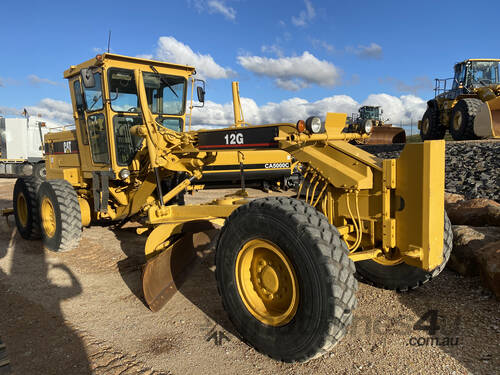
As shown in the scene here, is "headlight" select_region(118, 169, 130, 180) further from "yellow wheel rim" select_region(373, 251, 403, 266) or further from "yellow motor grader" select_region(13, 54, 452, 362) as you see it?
"yellow wheel rim" select_region(373, 251, 403, 266)

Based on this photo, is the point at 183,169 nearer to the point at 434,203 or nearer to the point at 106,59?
→ the point at 106,59

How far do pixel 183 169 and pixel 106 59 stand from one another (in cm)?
206

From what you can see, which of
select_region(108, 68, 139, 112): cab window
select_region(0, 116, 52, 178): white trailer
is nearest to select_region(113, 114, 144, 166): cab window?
select_region(108, 68, 139, 112): cab window

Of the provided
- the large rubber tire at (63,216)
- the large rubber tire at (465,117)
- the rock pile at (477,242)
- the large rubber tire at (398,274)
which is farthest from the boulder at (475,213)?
the large rubber tire at (465,117)

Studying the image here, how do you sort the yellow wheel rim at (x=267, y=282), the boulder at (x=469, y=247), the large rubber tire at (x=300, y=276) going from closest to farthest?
the large rubber tire at (x=300, y=276) → the yellow wheel rim at (x=267, y=282) → the boulder at (x=469, y=247)

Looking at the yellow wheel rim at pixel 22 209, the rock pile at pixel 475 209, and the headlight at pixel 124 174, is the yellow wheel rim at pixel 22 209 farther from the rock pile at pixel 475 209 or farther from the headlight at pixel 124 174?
the rock pile at pixel 475 209

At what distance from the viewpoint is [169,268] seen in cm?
405

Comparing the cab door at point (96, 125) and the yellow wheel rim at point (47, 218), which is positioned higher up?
the cab door at point (96, 125)

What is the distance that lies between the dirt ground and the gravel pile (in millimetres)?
4443

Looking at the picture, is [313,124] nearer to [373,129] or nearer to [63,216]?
[63,216]

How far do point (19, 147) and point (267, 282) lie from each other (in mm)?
20641

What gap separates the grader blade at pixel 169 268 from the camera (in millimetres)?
3671

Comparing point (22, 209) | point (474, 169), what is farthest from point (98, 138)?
point (474, 169)

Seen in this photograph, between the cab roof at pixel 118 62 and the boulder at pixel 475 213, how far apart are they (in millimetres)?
4659
